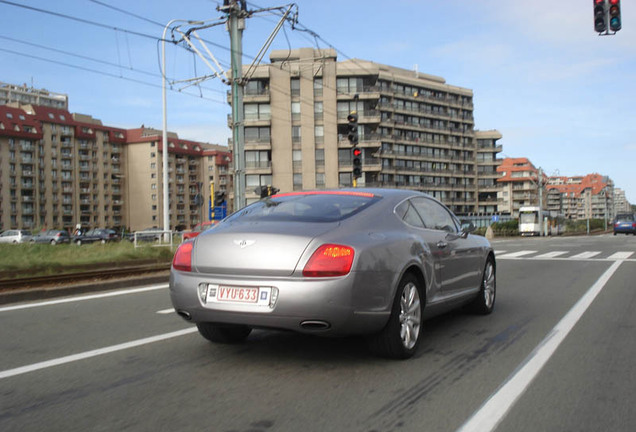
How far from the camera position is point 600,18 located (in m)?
13.6

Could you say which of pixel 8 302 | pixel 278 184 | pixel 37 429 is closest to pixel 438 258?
pixel 37 429

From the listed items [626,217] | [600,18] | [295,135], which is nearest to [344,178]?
[295,135]

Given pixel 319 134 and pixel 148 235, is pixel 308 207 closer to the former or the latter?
pixel 148 235

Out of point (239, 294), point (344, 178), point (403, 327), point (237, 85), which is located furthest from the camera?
point (344, 178)

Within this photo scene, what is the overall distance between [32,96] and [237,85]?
162 metres

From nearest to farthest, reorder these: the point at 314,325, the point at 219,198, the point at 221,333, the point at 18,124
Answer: the point at 314,325 → the point at 221,333 → the point at 219,198 → the point at 18,124

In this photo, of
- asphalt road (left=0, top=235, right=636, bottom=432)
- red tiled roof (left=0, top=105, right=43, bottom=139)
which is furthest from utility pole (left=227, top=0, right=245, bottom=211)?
red tiled roof (left=0, top=105, right=43, bottom=139)

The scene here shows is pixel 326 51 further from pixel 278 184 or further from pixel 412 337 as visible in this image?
pixel 412 337

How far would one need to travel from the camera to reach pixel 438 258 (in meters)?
5.44

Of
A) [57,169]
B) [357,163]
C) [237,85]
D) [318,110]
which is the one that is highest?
[318,110]

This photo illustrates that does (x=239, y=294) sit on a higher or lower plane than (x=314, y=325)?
higher

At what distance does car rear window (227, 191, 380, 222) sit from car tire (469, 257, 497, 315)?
89.1 inches

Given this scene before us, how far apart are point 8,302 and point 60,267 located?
182 inches

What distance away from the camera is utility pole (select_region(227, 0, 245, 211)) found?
60.7ft
